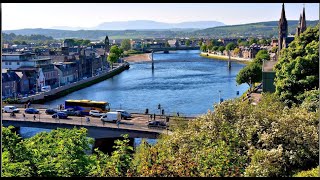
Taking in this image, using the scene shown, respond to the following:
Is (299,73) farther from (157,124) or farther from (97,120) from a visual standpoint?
(97,120)

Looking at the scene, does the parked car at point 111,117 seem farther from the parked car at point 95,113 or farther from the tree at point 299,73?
the tree at point 299,73

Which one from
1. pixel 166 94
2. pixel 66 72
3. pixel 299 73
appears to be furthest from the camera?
pixel 66 72

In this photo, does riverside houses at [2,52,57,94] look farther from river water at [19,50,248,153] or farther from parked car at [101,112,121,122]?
parked car at [101,112,121,122]

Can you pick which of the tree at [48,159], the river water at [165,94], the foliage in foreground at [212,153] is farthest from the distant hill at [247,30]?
the tree at [48,159]

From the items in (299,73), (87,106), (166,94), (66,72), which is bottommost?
(166,94)

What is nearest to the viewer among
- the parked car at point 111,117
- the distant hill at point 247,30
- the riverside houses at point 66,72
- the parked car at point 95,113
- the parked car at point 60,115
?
the parked car at point 111,117

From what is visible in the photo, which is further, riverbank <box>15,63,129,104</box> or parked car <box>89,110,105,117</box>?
riverbank <box>15,63,129,104</box>

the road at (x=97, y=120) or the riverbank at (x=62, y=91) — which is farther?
the riverbank at (x=62, y=91)

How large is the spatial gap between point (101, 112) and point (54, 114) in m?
1.86

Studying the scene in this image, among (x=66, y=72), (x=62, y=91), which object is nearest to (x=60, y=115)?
(x=62, y=91)

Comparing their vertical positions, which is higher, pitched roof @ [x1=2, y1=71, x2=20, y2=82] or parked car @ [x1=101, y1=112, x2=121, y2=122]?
pitched roof @ [x1=2, y1=71, x2=20, y2=82]

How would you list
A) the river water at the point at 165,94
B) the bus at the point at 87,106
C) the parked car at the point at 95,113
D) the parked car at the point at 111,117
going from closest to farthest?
1. the parked car at the point at 111,117
2. the parked car at the point at 95,113
3. the bus at the point at 87,106
4. the river water at the point at 165,94

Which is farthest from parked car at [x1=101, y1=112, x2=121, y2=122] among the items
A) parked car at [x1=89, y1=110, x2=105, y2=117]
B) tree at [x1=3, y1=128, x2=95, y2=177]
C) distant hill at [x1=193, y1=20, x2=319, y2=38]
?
distant hill at [x1=193, y1=20, x2=319, y2=38]

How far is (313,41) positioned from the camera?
9570mm
